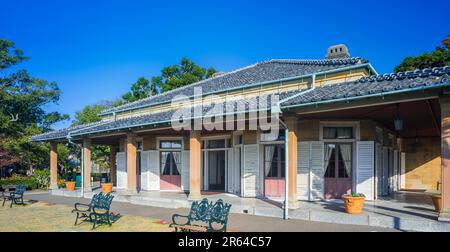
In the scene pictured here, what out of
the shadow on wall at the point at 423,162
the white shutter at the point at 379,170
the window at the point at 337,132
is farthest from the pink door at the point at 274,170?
the shadow on wall at the point at 423,162

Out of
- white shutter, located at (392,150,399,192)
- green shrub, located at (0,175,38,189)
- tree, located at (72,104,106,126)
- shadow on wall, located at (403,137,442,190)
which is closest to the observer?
white shutter, located at (392,150,399,192)

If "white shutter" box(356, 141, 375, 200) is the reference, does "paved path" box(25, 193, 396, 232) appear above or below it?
below

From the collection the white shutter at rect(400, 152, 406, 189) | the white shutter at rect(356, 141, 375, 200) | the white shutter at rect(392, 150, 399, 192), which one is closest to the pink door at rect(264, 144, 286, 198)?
the white shutter at rect(356, 141, 375, 200)

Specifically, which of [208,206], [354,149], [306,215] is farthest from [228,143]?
[208,206]

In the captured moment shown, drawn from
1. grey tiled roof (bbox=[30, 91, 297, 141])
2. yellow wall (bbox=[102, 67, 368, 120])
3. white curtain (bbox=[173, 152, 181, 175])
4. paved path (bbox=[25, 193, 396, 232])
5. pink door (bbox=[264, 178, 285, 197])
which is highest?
yellow wall (bbox=[102, 67, 368, 120])

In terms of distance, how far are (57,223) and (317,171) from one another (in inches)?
319

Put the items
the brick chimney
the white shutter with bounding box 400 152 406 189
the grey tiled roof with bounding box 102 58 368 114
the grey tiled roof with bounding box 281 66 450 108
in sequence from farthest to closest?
1. the white shutter with bounding box 400 152 406 189
2. the brick chimney
3. the grey tiled roof with bounding box 102 58 368 114
4. the grey tiled roof with bounding box 281 66 450 108

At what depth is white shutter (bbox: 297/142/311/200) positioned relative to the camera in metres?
12.2

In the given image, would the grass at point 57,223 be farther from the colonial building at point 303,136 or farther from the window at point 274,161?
the window at point 274,161

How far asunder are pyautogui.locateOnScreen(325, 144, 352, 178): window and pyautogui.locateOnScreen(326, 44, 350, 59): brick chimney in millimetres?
6612

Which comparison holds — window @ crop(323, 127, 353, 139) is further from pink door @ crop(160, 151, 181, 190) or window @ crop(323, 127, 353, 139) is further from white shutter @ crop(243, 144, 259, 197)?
pink door @ crop(160, 151, 181, 190)

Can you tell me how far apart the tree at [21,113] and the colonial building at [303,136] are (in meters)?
6.50

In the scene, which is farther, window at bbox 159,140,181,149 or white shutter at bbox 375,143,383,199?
window at bbox 159,140,181,149
